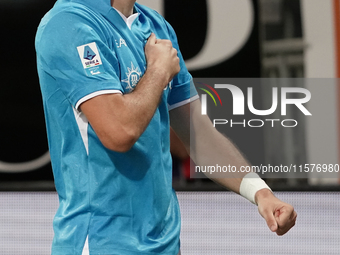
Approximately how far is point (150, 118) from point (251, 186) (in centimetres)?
44

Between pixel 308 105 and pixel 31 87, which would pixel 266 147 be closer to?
pixel 308 105

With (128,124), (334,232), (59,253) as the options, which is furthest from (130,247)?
(334,232)

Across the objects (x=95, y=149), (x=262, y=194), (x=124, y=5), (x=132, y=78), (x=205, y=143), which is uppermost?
(x=124, y=5)

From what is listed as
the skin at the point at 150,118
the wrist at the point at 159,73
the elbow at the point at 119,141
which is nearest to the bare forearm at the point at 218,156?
the skin at the point at 150,118

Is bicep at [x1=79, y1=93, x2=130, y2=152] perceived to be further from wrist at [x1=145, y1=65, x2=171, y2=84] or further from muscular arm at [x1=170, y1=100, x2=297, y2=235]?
muscular arm at [x1=170, y1=100, x2=297, y2=235]

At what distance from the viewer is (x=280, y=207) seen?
1.33 m

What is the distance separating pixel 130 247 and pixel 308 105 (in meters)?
3.63

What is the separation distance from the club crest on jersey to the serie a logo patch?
9cm

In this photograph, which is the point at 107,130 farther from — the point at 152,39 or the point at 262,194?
the point at 262,194

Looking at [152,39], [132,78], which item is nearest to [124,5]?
[152,39]

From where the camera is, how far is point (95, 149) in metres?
1.22

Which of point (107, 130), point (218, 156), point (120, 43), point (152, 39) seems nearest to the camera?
point (107, 130)

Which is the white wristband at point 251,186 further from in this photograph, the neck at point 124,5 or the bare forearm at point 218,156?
the neck at point 124,5

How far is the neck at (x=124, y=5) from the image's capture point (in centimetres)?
135
